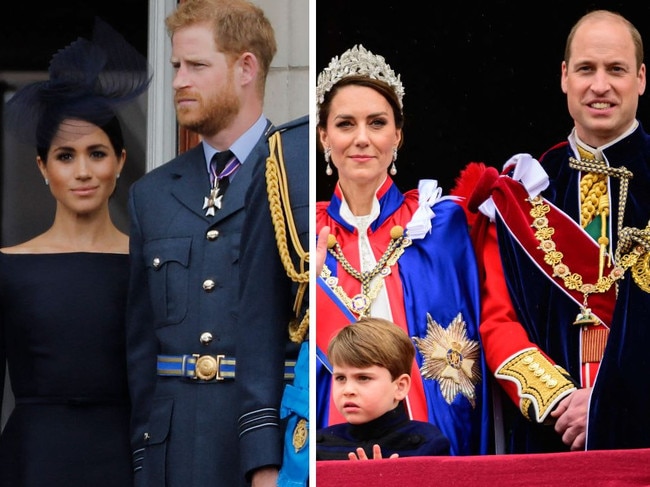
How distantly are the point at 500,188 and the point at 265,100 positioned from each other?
811 millimetres

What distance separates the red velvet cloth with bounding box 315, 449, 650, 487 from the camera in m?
4.32

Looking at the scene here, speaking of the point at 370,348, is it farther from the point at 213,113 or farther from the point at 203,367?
the point at 213,113

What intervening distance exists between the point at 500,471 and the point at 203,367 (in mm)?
964

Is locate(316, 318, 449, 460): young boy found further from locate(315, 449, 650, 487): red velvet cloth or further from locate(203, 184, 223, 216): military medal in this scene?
locate(203, 184, 223, 216): military medal

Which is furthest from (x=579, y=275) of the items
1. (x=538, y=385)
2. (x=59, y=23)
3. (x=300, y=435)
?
(x=59, y=23)

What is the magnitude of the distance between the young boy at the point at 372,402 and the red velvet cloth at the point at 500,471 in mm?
68

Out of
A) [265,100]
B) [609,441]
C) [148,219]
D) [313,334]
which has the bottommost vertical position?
[609,441]

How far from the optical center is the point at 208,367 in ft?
14.6

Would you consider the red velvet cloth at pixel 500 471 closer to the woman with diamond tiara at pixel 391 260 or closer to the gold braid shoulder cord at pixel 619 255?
the woman with diamond tiara at pixel 391 260

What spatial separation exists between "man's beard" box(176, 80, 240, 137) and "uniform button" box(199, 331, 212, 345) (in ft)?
2.10

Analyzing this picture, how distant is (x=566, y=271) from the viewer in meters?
4.58

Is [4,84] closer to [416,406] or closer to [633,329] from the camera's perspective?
[416,406]

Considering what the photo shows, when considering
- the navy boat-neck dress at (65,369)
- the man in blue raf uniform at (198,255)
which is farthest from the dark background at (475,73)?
the navy boat-neck dress at (65,369)

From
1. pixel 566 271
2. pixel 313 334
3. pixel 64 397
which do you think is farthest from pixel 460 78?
pixel 64 397
